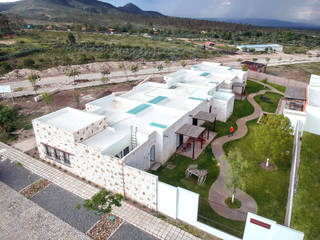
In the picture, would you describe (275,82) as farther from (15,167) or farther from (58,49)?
(58,49)

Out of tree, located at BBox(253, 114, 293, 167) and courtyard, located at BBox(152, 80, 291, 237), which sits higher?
tree, located at BBox(253, 114, 293, 167)

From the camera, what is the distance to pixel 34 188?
18.9 metres

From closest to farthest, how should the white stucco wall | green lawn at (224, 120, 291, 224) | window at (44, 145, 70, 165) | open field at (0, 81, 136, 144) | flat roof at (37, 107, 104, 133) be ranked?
green lawn at (224, 120, 291, 224)
the white stucco wall
flat roof at (37, 107, 104, 133)
window at (44, 145, 70, 165)
open field at (0, 81, 136, 144)

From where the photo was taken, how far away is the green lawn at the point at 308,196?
47.5 ft

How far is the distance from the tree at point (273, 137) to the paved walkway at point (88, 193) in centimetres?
1073

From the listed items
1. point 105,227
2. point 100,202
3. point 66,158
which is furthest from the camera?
point 66,158

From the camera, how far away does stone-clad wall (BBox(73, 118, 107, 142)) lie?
1905 cm

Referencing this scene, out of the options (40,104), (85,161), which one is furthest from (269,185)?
(40,104)

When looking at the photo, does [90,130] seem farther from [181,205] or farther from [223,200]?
[223,200]

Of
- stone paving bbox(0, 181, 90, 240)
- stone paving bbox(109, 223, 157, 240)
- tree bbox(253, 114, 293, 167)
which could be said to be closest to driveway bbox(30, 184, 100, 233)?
stone paving bbox(0, 181, 90, 240)

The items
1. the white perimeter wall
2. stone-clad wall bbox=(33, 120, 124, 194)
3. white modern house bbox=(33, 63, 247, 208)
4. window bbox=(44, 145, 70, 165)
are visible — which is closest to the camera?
the white perimeter wall

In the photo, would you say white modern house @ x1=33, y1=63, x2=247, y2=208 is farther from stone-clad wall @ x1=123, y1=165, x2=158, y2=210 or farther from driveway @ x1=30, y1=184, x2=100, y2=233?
driveway @ x1=30, y1=184, x2=100, y2=233

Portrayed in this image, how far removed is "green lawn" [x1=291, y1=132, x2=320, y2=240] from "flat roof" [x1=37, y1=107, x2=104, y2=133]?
16.5 m

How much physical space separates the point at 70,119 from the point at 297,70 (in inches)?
2365
